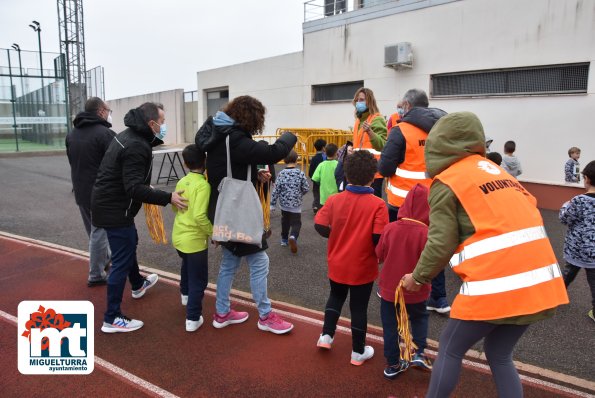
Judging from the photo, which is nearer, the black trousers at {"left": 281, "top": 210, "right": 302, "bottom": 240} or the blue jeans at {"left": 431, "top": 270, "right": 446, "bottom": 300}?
the blue jeans at {"left": 431, "top": 270, "right": 446, "bottom": 300}

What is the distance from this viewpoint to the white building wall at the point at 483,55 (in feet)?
33.1

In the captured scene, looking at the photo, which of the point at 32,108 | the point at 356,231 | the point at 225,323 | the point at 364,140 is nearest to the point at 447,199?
the point at 356,231

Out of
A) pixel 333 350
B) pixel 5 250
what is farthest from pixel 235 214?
pixel 5 250

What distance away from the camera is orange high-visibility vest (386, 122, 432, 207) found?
398cm

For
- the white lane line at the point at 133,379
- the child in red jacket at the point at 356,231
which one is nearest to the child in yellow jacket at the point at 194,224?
the white lane line at the point at 133,379

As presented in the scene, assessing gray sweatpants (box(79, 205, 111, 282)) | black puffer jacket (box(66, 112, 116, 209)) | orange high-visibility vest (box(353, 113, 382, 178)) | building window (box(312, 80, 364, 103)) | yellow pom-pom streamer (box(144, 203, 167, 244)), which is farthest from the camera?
building window (box(312, 80, 364, 103))

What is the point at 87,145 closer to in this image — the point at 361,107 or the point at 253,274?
the point at 253,274

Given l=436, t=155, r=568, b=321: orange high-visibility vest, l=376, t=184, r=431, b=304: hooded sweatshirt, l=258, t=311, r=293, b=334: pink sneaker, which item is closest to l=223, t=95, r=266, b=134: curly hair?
l=376, t=184, r=431, b=304: hooded sweatshirt

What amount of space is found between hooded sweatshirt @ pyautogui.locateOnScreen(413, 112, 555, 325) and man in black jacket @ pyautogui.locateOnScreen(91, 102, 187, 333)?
2.17 metres

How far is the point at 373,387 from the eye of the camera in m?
3.14

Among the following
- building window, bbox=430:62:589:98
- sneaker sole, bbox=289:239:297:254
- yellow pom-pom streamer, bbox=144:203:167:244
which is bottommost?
sneaker sole, bbox=289:239:297:254

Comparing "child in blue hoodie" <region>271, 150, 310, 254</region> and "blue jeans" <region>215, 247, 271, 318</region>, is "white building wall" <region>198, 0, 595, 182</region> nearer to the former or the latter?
"child in blue hoodie" <region>271, 150, 310, 254</region>

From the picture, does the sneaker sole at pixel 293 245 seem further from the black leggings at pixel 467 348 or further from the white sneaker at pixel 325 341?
the black leggings at pixel 467 348

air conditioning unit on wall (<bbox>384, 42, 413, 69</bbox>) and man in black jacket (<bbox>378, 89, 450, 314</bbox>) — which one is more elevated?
air conditioning unit on wall (<bbox>384, 42, 413, 69</bbox>)
